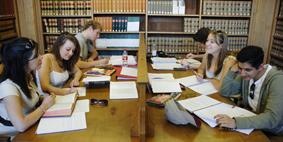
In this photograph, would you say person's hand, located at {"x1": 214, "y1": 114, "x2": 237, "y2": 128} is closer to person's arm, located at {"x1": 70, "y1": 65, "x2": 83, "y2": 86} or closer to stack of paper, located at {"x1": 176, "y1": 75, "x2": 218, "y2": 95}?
stack of paper, located at {"x1": 176, "y1": 75, "x2": 218, "y2": 95}

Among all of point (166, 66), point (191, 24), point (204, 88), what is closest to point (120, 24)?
point (191, 24)

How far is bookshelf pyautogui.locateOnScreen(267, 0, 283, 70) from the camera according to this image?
3.67 m

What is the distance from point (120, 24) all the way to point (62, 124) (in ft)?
9.69

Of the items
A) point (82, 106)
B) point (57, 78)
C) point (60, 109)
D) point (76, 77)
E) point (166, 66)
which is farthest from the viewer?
point (166, 66)

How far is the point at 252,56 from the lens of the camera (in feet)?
4.52

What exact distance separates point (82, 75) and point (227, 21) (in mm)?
2977

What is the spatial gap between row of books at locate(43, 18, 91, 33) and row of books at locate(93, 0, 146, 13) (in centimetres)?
34

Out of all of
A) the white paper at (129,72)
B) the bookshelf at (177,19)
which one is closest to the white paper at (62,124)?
the white paper at (129,72)

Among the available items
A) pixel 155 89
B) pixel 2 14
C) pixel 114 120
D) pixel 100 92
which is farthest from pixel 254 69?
pixel 2 14

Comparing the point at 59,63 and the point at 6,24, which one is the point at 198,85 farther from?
the point at 6,24

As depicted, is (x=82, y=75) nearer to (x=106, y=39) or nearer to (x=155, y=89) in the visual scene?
(x=155, y=89)

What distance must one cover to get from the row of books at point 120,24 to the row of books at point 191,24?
35.2 inches

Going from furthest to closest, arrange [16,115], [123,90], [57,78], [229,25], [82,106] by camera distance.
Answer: [229,25] → [57,78] → [123,90] → [82,106] → [16,115]

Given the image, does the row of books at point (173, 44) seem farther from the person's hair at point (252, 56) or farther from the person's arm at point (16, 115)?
the person's arm at point (16, 115)
